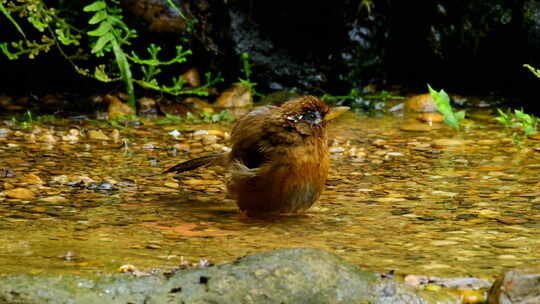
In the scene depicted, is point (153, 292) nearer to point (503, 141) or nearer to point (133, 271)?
point (133, 271)

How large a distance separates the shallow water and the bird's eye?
1.51ft

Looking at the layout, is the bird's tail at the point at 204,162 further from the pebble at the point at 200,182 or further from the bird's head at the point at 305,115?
the bird's head at the point at 305,115

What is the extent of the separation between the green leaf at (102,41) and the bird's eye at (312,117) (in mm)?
2598

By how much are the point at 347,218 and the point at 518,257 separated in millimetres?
938

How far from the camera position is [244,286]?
263 centimetres

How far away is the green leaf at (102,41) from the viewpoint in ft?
19.6

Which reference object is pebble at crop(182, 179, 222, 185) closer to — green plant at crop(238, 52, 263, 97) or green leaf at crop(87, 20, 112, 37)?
green leaf at crop(87, 20, 112, 37)

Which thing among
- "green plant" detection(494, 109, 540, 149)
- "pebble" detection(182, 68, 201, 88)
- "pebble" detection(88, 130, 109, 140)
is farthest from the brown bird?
"pebble" detection(182, 68, 201, 88)

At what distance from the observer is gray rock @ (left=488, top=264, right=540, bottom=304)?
260 cm

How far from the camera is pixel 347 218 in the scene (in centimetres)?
384

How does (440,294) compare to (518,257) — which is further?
(518,257)

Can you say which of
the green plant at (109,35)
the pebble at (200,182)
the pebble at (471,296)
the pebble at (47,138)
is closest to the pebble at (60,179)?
the pebble at (200,182)

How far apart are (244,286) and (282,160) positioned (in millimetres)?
1190

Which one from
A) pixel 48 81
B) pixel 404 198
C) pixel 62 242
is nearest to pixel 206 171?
pixel 404 198
